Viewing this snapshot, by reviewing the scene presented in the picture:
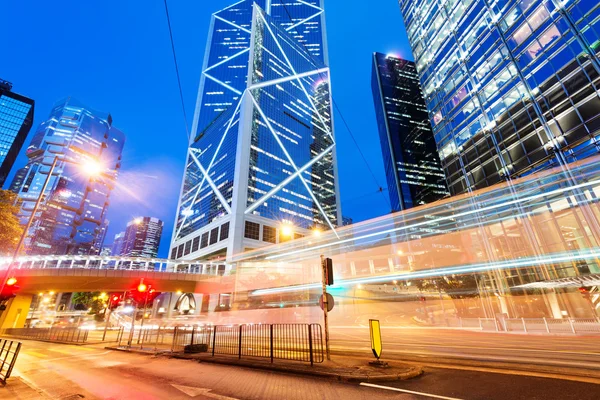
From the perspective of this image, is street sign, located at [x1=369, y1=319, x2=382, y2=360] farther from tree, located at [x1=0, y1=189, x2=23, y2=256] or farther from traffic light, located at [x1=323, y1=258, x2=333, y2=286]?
tree, located at [x1=0, y1=189, x2=23, y2=256]

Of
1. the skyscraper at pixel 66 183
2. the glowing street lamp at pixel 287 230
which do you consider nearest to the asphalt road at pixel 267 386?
the glowing street lamp at pixel 287 230

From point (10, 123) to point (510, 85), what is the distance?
140 metres

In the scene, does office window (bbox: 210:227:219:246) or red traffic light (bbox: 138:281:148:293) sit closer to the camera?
red traffic light (bbox: 138:281:148:293)

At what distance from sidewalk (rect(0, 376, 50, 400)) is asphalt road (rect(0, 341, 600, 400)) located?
10 cm

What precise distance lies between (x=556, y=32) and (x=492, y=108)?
25.9 ft

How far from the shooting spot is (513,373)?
6.29 meters

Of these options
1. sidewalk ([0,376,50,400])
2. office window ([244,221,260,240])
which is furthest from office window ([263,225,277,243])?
sidewalk ([0,376,50,400])

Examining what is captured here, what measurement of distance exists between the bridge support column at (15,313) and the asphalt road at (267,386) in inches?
1443

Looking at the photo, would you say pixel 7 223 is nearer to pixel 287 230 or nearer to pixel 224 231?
pixel 224 231

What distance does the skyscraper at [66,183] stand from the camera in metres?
117

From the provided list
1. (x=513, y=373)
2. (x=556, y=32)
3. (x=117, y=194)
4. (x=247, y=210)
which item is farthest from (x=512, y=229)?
(x=117, y=194)

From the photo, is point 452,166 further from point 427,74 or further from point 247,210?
point 247,210

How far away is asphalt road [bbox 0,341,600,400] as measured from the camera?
5.00 metres

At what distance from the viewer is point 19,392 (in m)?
6.16
